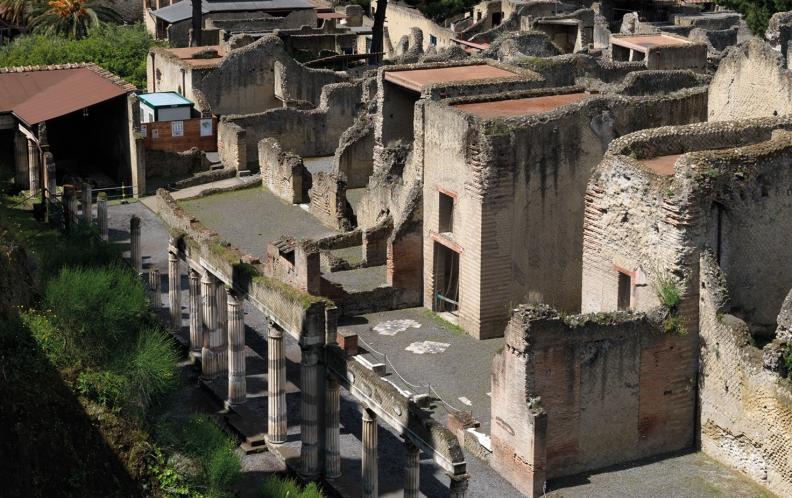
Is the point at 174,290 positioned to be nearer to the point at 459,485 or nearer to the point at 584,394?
the point at 584,394

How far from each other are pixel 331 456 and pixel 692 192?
Result: 334 inches

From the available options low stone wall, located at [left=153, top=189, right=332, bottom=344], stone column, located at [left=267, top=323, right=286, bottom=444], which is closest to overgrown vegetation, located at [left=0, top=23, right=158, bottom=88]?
low stone wall, located at [left=153, top=189, right=332, bottom=344]

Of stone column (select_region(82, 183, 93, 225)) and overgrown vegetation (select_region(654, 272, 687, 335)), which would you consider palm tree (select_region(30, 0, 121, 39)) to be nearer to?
stone column (select_region(82, 183, 93, 225))

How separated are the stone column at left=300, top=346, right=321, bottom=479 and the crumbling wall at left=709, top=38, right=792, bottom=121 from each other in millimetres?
14775

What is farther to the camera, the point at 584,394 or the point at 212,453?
the point at 584,394

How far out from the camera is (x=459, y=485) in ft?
90.4

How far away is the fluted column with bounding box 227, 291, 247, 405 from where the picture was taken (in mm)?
34750

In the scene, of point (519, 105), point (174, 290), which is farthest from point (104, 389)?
point (519, 105)

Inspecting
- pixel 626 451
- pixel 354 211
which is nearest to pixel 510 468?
pixel 626 451

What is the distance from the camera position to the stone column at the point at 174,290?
38.6m

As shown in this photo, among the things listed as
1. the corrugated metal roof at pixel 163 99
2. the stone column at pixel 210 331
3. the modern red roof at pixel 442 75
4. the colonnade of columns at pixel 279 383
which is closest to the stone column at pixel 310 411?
the colonnade of columns at pixel 279 383

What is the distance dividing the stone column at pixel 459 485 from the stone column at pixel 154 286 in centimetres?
1459

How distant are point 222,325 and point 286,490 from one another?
7.51 metres

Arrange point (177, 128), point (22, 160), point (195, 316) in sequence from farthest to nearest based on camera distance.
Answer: point (177, 128), point (22, 160), point (195, 316)
